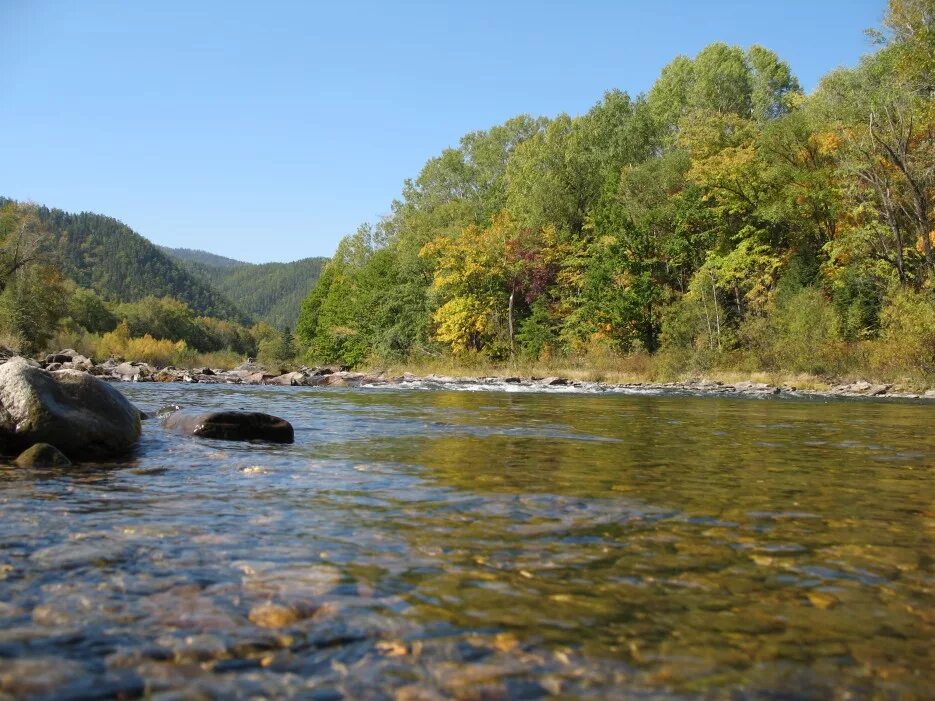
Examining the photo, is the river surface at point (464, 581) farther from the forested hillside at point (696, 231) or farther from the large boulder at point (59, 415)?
the forested hillside at point (696, 231)

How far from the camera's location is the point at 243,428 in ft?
31.7

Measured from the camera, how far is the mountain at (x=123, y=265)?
150 m

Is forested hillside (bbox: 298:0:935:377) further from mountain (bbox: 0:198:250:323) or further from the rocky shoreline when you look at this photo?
mountain (bbox: 0:198:250:323)

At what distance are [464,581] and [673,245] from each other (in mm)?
39221

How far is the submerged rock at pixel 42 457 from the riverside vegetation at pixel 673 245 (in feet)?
88.5

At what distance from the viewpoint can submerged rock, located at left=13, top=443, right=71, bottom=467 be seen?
22.6 feet

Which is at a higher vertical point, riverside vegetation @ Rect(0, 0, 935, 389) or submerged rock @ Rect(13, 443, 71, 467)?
riverside vegetation @ Rect(0, 0, 935, 389)

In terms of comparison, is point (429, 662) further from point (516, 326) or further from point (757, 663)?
point (516, 326)

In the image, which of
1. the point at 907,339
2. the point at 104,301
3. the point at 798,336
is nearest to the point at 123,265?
the point at 104,301

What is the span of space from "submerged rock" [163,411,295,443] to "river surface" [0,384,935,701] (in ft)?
6.75

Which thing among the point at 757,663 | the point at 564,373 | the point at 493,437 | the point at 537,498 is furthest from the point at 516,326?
the point at 757,663

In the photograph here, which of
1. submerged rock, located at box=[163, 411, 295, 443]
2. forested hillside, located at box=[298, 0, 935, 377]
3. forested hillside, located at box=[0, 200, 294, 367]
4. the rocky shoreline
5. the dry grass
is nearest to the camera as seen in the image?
submerged rock, located at box=[163, 411, 295, 443]

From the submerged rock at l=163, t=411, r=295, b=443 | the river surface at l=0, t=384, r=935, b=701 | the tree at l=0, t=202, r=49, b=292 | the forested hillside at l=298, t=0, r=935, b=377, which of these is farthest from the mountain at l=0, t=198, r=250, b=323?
the river surface at l=0, t=384, r=935, b=701

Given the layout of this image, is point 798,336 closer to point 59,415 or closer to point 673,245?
point 673,245
